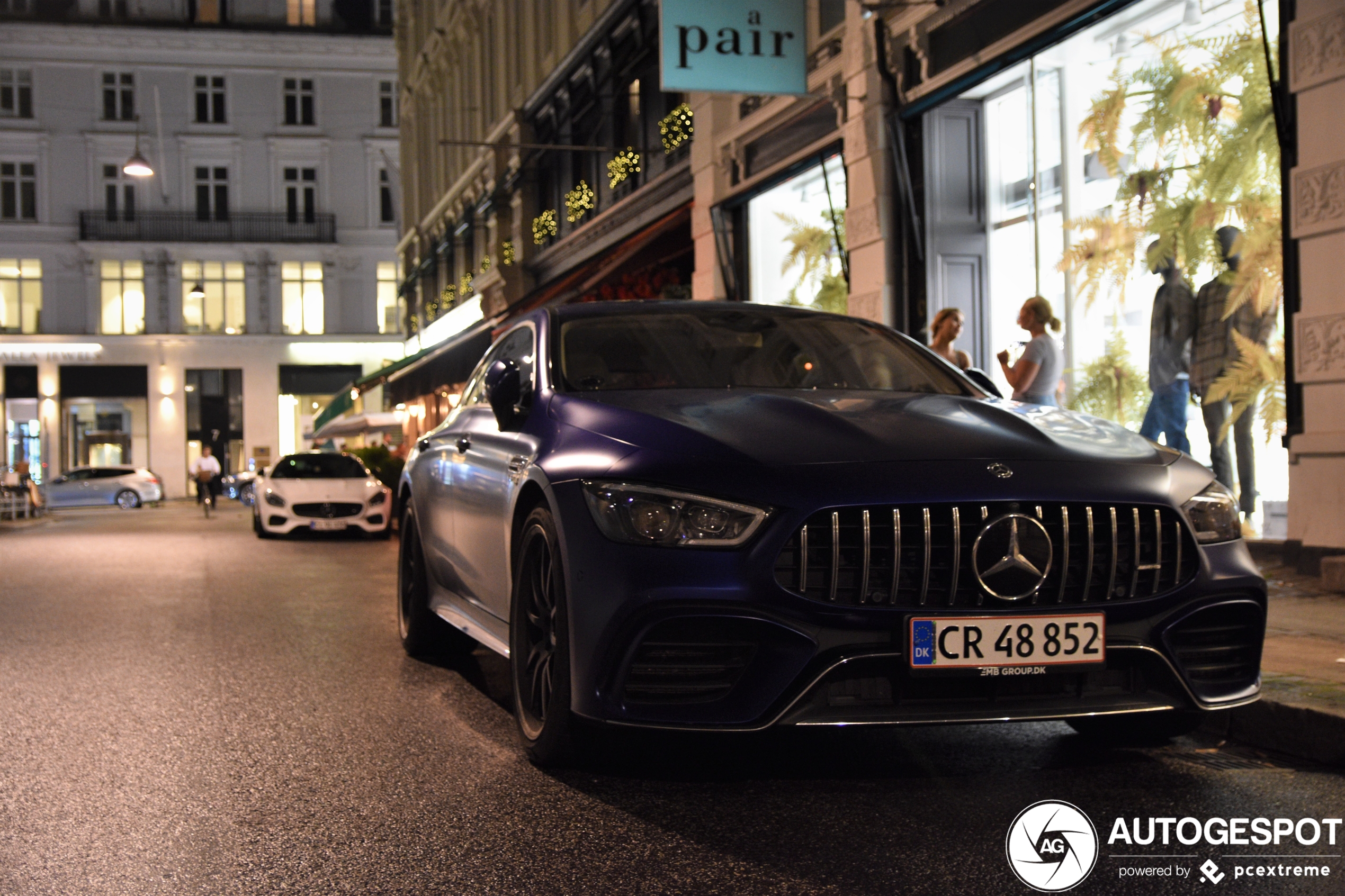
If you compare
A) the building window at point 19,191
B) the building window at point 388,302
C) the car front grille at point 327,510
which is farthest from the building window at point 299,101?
the car front grille at point 327,510

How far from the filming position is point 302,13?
58.4 meters

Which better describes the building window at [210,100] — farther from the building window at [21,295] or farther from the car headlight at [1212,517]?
the car headlight at [1212,517]

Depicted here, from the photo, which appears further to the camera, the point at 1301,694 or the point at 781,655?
the point at 1301,694

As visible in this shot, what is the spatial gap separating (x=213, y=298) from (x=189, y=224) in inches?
116

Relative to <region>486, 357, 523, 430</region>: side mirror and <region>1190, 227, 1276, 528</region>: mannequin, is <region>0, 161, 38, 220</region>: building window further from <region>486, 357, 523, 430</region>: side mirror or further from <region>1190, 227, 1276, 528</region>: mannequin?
<region>486, 357, 523, 430</region>: side mirror

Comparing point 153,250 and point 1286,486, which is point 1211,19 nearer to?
point 1286,486

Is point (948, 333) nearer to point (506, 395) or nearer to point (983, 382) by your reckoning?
point (983, 382)

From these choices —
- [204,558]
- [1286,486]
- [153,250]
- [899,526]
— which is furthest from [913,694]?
[153,250]

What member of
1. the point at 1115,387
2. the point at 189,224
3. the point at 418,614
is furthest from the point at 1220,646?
the point at 189,224

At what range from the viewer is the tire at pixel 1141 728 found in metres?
4.82

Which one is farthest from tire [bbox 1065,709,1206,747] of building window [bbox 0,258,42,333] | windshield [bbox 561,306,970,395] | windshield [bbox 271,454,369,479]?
building window [bbox 0,258,42,333]

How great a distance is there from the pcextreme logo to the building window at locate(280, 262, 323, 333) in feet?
184

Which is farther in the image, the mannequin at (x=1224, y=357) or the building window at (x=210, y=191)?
the building window at (x=210, y=191)

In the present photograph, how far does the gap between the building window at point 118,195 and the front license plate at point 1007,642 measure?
56.6m
